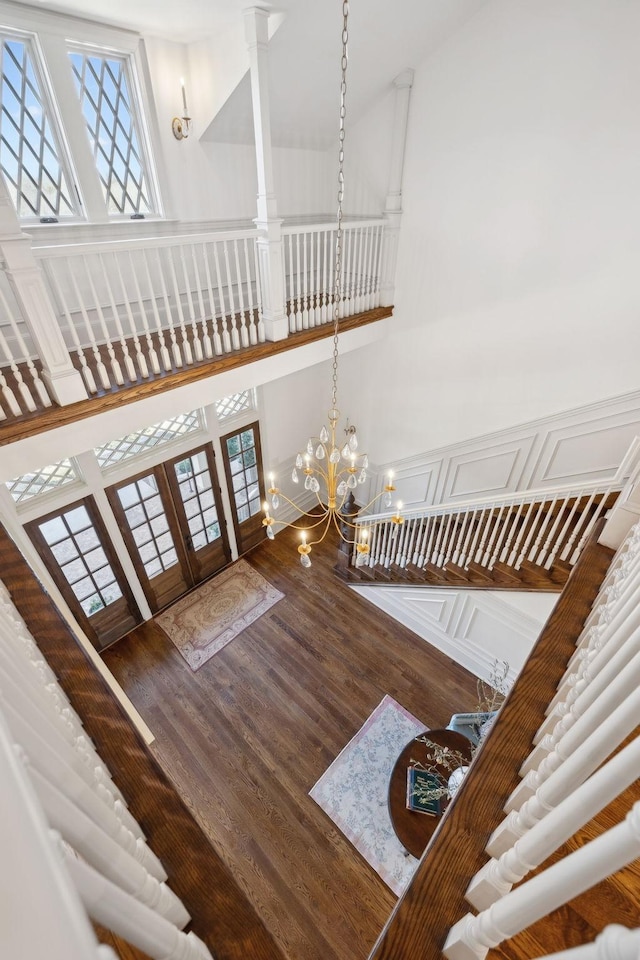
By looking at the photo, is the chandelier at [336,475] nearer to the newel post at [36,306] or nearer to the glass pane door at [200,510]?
the glass pane door at [200,510]

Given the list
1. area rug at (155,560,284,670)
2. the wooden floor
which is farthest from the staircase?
area rug at (155,560,284,670)

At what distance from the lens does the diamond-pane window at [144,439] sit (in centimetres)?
420

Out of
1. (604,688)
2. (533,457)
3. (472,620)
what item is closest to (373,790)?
(472,620)

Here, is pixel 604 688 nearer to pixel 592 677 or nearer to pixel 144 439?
pixel 592 677

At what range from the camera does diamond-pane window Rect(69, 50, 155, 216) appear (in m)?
3.25

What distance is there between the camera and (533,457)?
435 cm

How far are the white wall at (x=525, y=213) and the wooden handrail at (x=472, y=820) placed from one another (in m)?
2.83

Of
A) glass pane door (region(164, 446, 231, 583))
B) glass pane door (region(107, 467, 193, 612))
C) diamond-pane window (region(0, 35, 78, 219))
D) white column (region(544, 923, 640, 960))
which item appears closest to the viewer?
white column (region(544, 923, 640, 960))

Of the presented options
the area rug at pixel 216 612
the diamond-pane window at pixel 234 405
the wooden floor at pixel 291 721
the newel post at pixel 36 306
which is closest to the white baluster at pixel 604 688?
the wooden floor at pixel 291 721

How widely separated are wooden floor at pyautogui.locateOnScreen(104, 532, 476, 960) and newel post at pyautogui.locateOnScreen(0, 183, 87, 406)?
3.08 m

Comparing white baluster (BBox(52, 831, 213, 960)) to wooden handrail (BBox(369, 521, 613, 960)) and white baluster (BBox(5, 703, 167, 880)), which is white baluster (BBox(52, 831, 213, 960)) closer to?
white baluster (BBox(5, 703, 167, 880))

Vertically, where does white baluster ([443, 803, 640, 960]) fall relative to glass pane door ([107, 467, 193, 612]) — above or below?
above

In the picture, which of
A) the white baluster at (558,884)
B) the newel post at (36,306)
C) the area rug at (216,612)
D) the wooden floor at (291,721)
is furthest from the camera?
the area rug at (216,612)

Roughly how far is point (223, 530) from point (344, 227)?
365cm
